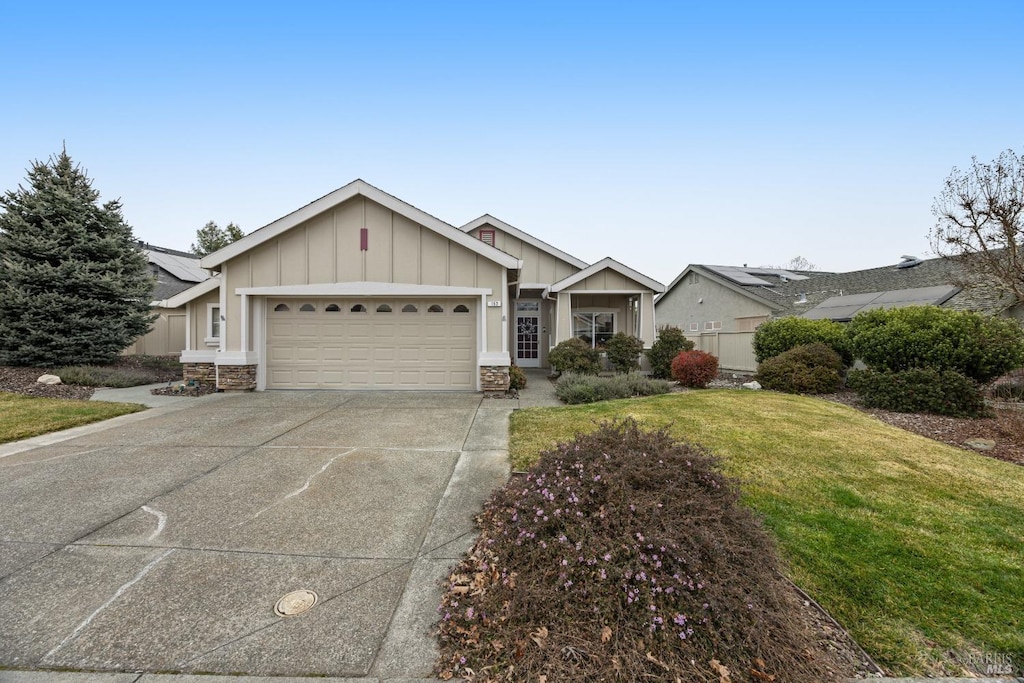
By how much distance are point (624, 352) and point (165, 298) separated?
1980 cm

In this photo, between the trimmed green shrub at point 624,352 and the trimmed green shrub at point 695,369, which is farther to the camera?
the trimmed green shrub at point 624,352

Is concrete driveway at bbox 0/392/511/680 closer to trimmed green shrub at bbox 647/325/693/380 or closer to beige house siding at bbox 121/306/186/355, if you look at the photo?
trimmed green shrub at bbox 647/325/693/380

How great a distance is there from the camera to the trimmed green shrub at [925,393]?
26.9 feet

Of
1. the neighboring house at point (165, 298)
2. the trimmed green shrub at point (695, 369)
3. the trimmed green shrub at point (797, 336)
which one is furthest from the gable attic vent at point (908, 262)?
the neighboring house at point (165, 298)

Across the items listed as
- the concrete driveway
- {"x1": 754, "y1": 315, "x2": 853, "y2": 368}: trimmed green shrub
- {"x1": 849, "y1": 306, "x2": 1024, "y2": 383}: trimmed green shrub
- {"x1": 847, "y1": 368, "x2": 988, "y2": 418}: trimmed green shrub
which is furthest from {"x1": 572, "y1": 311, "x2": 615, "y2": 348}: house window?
the concrete driveway

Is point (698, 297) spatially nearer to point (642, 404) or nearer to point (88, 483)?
point (642, 404)

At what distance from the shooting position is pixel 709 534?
250cm

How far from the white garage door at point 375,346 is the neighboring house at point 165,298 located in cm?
759

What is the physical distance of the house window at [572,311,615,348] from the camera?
16.5m

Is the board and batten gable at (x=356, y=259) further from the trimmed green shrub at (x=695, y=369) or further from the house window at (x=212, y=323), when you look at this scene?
the trimmed green shrub at (x=695, y=369)

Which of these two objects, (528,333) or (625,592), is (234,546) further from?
(528,333)

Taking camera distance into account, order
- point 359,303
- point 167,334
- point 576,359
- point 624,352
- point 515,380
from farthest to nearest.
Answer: point 167,334, point 624,352, point 576,359, point 515,380, point 359,303

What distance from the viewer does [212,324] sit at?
42.4 feet

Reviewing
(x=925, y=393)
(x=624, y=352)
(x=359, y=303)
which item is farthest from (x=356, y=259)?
(x=925, y=393)
